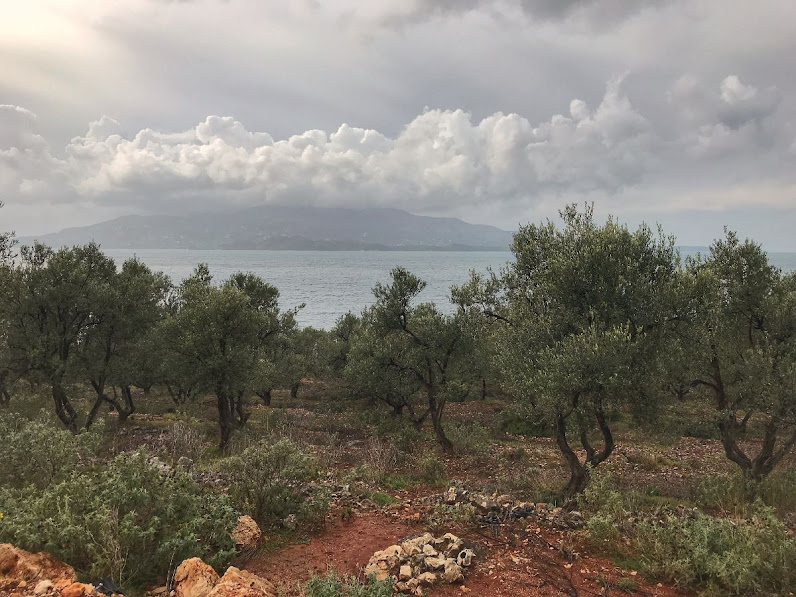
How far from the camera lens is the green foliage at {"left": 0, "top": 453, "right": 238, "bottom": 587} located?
934 centimetres

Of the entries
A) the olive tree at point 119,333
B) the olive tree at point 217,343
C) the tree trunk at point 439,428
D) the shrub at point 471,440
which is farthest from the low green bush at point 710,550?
the olive tree at point 119,333

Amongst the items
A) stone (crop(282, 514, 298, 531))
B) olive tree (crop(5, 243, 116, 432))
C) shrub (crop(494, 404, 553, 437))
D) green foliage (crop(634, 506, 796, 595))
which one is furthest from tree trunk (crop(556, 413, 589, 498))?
olive tree (crop(5, 243, 116, 432))

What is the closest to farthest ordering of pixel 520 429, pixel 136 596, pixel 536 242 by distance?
pixel 136 596 < pixel 536 242 < pixel 520 429

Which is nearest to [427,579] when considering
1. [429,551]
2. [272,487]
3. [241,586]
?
[429,551]

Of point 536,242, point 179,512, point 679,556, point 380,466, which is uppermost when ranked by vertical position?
point 536,242

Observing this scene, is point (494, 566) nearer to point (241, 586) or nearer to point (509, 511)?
point (509, 511)

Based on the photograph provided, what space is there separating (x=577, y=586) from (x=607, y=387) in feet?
23.8

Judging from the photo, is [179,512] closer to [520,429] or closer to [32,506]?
[32,506]

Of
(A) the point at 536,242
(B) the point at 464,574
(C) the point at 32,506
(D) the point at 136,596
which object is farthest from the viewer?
(A) the point at 536,242

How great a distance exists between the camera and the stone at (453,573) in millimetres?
10500

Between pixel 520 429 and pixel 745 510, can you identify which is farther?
pixel 520 429

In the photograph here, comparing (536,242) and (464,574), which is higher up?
(536,242)

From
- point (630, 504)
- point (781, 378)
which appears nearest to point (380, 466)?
point (630, 504)

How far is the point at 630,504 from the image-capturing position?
49.6 feet
